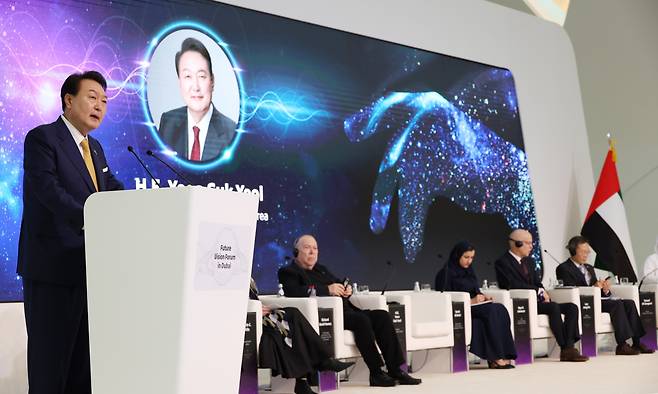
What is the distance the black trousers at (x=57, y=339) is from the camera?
2.67 meters

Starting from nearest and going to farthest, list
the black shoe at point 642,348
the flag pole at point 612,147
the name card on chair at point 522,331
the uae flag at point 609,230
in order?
1. the name card on chair at point 522,331
2. the black shoe at point 642,348
3. the uae flag at point 609,230
4. the flag pole at point 612,147

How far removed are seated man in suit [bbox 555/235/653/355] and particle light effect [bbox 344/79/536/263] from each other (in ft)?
2.46

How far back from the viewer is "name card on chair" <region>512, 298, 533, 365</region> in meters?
7.12

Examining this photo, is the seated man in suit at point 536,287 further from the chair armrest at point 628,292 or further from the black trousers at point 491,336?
the chair armrest at point 628,292

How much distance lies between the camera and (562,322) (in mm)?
7469

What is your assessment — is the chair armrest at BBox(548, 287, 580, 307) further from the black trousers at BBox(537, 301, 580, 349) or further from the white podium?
the white podium

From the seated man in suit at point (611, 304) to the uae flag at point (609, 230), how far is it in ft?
3.24

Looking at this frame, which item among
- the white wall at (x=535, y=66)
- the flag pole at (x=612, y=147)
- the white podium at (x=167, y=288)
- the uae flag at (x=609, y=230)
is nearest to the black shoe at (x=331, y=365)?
the white podium at (x=167, y=288)

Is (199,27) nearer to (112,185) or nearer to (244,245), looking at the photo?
(112,185)

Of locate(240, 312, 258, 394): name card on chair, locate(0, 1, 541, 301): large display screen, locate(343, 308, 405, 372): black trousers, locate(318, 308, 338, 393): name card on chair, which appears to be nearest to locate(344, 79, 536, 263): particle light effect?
locate(0, 1, 541, 301): large display screen

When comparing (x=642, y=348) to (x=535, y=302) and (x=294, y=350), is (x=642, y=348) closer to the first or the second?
(x=535, y=302)

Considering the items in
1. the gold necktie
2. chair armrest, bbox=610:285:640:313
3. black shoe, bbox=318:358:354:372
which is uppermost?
the gold necktie

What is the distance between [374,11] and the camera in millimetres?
7836

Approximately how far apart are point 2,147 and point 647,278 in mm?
6064
